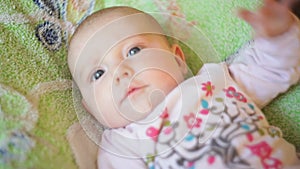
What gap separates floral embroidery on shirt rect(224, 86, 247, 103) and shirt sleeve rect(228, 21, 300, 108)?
3 centimetres

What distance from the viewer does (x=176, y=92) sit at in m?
0.89

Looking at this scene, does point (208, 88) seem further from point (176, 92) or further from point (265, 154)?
point (265, 154)

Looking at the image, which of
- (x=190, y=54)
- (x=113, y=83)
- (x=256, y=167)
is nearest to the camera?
(x=256, y=167)

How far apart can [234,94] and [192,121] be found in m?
0.10

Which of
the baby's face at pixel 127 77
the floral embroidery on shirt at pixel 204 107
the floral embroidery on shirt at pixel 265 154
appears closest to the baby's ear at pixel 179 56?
the baby's face at pixel 127 77

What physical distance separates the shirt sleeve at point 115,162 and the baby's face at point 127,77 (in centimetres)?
6

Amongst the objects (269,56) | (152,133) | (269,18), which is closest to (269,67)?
(269,56)

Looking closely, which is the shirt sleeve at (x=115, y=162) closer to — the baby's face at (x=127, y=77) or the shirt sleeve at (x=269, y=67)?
the baby's face at (x=127, y=77)

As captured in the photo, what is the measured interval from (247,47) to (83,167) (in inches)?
15.7

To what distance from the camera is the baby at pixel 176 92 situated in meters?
0.82

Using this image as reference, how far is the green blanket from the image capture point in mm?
831

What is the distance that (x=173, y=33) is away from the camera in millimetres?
1057

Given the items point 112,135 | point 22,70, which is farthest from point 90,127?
point 22,70

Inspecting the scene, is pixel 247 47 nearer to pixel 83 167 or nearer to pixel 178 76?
pixel 178 76
